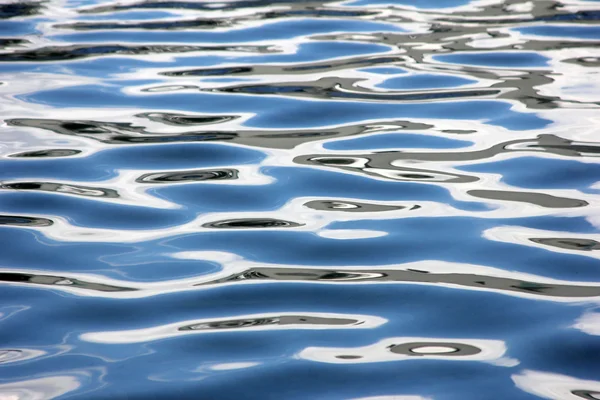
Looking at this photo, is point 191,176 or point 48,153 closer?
point 191,176

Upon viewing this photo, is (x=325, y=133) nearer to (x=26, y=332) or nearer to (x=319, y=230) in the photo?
(x=319, y=230)

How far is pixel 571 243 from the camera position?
85.7 inches

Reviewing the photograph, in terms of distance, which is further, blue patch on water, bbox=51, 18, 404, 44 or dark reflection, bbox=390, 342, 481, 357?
blue patch on water, bbox=51, 18, 404, 44

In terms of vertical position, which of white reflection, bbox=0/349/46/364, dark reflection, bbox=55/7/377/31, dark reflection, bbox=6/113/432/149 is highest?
dark reflection, bbox=55/7/377/31

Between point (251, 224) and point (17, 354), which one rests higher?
point (251, 224)

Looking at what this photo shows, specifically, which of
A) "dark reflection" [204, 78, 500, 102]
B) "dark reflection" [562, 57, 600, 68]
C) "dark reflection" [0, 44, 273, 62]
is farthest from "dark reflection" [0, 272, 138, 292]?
"dark reflection" [562, 57, 600, 68]

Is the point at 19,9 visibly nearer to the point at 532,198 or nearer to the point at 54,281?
the point at 54,281

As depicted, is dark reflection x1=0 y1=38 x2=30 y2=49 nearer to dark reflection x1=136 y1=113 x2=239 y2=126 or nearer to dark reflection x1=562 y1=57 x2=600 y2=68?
dark reflection x1=136 y1=113 x2=239 y2=126

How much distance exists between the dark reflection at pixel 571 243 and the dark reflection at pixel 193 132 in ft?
2.99

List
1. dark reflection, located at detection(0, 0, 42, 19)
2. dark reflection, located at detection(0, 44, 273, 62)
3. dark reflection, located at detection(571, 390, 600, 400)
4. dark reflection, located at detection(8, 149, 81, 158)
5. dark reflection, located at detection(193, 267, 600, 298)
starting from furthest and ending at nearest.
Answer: dark reflection, located at detection(0, 0, 42, 19) < dark reflection, located at detection(0, 44, 273, 62) < dark reflection, located at detection(8, 149, 81, 158) < dark reflection, located at detection(193, 267, 600, 298) < dark reflection, located at detection(571, 390, 600, 400)

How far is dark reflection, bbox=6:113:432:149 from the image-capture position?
295cm

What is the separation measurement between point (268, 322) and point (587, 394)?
25.9 inches

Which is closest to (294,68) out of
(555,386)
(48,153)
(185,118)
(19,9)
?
(185,118)

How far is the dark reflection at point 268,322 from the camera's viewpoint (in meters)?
1.82
